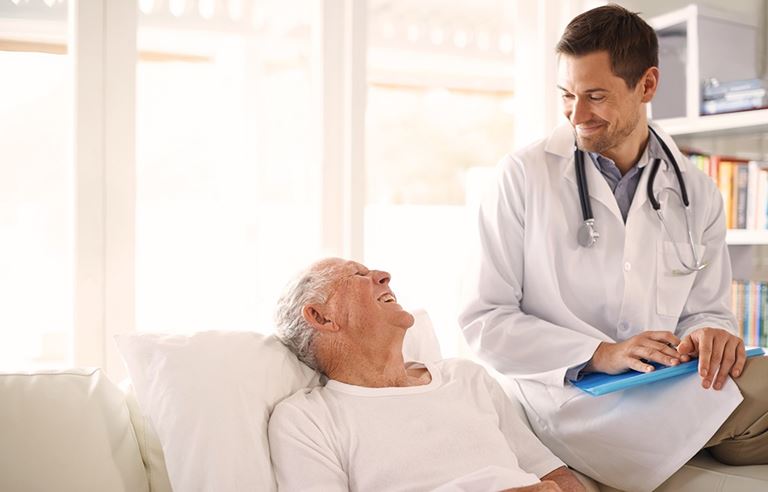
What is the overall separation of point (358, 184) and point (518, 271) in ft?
2.80

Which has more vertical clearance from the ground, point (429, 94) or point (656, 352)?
point (429, 94)

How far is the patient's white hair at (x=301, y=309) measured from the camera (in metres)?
1.71

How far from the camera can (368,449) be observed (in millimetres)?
1544

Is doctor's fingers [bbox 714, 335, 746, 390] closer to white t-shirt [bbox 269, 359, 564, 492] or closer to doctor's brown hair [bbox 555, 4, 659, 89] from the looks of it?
white t-shirt [bbox 269, 359, 564, 492]

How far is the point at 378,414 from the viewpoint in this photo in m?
1.60

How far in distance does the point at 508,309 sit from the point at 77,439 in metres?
1.02

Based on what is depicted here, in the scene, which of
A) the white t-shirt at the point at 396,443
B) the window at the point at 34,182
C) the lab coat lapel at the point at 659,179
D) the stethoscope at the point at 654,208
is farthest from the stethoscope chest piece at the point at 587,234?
the window at the point at 34,182

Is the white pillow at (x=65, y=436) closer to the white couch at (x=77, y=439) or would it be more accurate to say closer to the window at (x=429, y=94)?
the white couch at (x=77, y=439)

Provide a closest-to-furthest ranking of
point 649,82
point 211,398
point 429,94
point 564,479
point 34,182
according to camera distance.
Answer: point 211,398 → point 564,479 → point 649,82 → point 34,182 → point 429,94

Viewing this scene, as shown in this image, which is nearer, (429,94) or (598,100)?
(598,100)

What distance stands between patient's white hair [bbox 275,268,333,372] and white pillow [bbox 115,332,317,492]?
5 cm

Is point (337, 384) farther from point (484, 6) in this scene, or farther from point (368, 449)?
point (484, 6)

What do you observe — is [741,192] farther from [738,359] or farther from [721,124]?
[738,359]

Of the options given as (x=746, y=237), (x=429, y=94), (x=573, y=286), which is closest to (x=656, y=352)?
(x=573, y=286)
